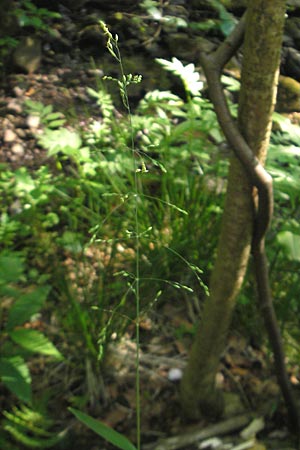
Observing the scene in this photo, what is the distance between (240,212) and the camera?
3.59ft

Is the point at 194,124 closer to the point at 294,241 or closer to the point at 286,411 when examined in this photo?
the point at 294,241

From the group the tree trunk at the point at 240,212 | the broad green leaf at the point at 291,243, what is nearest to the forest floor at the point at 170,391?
the tree trunk at the point at 240,212

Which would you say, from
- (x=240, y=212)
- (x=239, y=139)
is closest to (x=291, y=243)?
(x=240, y=212)

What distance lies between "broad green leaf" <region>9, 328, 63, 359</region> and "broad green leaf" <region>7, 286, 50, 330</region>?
0.03 meters

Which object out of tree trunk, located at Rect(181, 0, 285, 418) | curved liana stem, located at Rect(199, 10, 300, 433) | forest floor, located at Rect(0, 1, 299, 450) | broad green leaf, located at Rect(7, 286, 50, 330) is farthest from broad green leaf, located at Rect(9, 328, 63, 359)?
curved liana stem, located at Rect(199, 10, 300, 433)

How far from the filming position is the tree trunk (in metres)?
0.89

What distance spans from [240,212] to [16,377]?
0.69m

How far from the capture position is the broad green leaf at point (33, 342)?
4.34ft

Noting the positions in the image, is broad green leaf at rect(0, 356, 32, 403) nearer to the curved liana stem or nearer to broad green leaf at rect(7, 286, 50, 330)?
broad green leaf at rect(7, 286, 50, 330)

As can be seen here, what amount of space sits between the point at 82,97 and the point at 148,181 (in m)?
0.86

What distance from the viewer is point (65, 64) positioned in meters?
3.07

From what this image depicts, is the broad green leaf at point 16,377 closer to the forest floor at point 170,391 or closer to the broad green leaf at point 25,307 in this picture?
the broad green leaf at point 25,307

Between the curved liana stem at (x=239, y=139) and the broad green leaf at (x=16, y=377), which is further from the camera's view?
the broad green leaf at (x=16, y=377)

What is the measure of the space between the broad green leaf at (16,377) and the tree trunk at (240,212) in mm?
455
